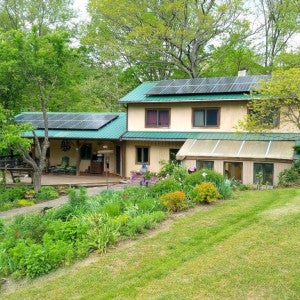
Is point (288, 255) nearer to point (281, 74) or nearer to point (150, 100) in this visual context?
point (281, 74)

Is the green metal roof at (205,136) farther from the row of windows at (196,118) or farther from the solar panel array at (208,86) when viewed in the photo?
the solar panel array at (208,86)

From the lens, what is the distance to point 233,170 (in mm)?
18688

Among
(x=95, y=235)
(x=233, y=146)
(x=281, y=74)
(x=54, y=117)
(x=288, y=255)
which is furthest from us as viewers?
(x=54, y=117)

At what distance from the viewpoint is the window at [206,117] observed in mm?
21753

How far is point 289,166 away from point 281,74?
4524 mm

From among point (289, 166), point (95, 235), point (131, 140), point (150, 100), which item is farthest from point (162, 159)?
point (95, 235)

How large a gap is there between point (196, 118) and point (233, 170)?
196 inches

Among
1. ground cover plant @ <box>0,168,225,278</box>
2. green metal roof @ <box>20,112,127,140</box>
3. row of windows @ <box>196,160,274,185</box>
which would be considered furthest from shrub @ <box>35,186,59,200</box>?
row of windows @ <box>196,160,274,185</box>

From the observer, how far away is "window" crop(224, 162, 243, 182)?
18.5 meters

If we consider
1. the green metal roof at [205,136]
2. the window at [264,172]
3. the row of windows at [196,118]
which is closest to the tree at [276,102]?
the green metal roof at [205,136]

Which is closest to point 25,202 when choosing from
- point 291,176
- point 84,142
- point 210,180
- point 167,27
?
point 210,180

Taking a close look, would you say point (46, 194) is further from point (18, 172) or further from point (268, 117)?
point (268, 117)

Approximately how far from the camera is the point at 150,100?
2280cm

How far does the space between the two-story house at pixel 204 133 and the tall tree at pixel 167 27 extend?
8029 mm
